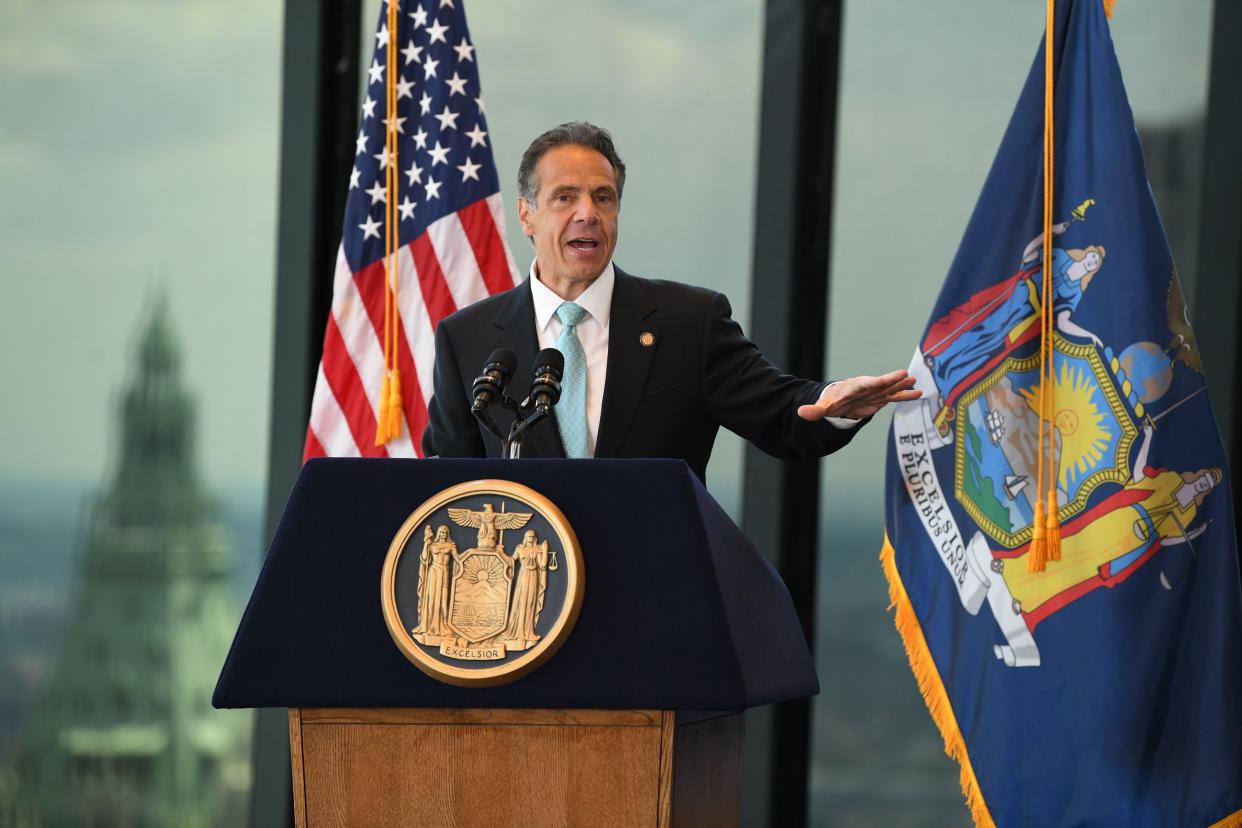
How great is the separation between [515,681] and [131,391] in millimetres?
2667

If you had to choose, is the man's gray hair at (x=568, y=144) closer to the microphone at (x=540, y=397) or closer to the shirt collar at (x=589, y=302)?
the shirt collar at (x=589, y=302)

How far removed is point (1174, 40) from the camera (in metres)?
3.52

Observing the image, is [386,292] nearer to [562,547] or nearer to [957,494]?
[957,494]

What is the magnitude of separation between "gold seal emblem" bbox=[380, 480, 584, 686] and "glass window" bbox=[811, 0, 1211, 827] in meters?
2.10

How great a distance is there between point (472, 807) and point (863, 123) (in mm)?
2532

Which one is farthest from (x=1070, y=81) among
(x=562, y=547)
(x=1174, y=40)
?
(x=562, y=547)

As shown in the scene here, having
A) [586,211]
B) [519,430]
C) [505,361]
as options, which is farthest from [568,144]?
[519,430]

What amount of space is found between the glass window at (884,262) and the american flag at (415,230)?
96cm

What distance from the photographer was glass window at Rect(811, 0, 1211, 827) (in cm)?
358

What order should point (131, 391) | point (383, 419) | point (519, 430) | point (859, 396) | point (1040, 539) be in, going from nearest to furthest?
point (519, 430) < point (859, 396) < point (1040, 539) < point (383, 419) < point (131, 391)

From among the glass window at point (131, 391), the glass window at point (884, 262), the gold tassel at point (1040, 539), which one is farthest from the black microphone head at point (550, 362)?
the glass window at point (131, 391)

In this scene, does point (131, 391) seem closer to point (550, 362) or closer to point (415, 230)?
point (415, 230)

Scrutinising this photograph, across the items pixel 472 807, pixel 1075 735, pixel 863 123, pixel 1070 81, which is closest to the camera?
pixel 472 807

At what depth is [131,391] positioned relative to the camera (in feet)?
12.8
